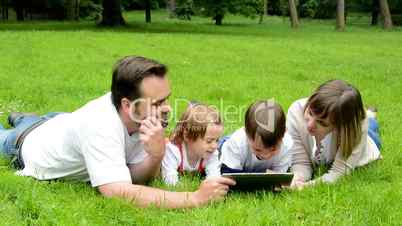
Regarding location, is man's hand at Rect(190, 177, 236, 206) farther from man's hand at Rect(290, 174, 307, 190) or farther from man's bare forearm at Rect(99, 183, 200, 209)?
man's hand at Rect(290, 174, 307, 190)

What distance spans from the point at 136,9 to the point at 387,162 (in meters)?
48.6

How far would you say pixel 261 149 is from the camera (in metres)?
4.13

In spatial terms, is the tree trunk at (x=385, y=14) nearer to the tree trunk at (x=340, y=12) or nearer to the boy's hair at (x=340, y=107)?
the tree trunk at (x=340, y=12)

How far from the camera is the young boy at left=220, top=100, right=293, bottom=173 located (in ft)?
13.0

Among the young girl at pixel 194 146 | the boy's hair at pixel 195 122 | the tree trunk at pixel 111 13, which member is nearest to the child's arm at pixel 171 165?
the young girl at pixel 194 146

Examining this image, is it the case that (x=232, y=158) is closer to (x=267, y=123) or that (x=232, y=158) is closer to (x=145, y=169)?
(x=267, y=123)

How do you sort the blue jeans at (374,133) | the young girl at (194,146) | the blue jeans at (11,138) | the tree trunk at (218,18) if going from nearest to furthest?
the young girl at (194,146) → the blue jeans at (11,138) → the blue jeans at (374,133) → the tree trunk at (218,18)

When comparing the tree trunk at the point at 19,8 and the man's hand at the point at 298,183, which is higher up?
the man's hand at the point at 298,183

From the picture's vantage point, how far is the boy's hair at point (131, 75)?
3.62 m

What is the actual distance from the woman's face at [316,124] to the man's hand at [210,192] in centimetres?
91

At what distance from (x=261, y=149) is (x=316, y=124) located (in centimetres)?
46

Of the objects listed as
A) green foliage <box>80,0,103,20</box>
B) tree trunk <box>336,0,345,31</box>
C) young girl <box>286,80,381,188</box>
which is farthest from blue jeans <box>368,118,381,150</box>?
green foliage <box>80,0,103,20</box>

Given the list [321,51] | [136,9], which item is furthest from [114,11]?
[136,9]

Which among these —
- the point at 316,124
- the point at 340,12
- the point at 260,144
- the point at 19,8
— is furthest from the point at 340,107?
the point at 19,8
